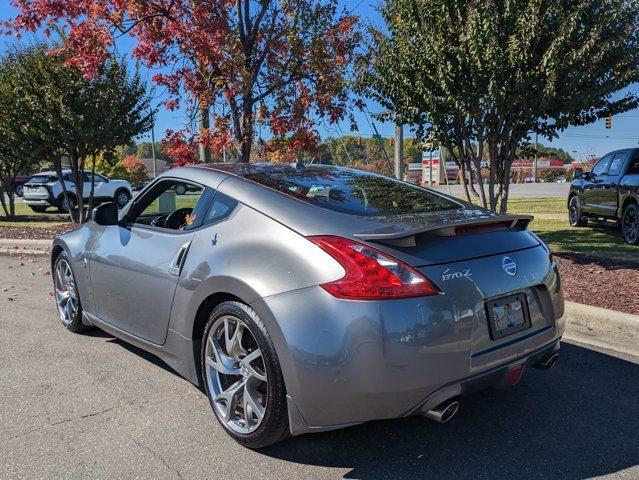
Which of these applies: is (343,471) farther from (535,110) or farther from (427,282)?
(535,110)

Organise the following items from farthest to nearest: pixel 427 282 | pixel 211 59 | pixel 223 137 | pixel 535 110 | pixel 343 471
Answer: pixel 223 137 → pixel 211 59 → pixel 535 110 → pixel 343 471 → pixel 427 282

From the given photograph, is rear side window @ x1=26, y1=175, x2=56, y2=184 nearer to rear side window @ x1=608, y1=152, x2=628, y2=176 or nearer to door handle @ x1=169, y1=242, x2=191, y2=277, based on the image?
rear side window @ x1=608, y1=152, x2=628, y2=176

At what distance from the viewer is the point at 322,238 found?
272cm

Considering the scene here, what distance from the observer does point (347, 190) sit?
354 cm

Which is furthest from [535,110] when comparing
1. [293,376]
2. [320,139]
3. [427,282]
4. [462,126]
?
[293,376]

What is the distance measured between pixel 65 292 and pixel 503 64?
17.1ft

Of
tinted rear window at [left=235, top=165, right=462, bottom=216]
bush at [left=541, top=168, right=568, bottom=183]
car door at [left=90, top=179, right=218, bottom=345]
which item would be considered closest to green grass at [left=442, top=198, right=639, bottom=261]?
tinted rear window at [left=235, top=165, right=462, bottom=216]

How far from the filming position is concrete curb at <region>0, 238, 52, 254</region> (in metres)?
10.8

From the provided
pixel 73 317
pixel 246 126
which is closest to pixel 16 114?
pixel 246 126

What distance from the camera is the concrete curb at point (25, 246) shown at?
35.5 ft

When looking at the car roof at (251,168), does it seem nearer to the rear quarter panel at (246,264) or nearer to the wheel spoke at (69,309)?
the rear quarter panel at (246,264)

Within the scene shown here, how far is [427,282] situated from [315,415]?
31.6 inches

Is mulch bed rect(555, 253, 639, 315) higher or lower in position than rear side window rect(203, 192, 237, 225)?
lower

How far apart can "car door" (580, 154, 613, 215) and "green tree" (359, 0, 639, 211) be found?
402 centimetres
